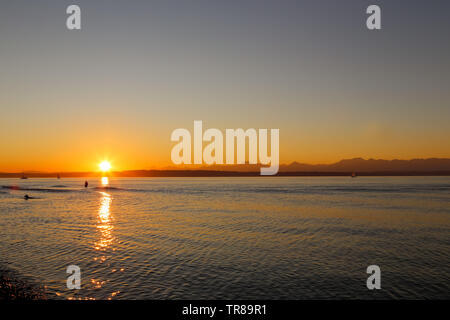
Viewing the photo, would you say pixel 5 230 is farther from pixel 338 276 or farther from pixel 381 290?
pixel 381 290

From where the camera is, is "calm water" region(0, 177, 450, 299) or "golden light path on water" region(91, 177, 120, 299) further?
"golden light path on water" region(91, 177, 120, 299)

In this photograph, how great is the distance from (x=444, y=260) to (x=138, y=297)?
2308cm

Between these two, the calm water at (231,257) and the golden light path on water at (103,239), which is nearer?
the calm water at (231,257)

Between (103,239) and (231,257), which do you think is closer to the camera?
(231,257)

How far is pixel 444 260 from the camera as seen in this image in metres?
24.3

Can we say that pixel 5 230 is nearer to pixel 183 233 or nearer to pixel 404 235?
pixel 183 233

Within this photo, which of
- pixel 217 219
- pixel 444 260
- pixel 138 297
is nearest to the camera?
pixel 138 297

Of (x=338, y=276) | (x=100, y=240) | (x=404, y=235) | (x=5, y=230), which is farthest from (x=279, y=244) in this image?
(x=5, y=230)

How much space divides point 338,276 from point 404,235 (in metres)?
18.9

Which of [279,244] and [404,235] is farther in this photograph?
[404,235]

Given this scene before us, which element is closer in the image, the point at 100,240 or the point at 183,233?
the point at 100,240

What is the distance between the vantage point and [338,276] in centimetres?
2067
